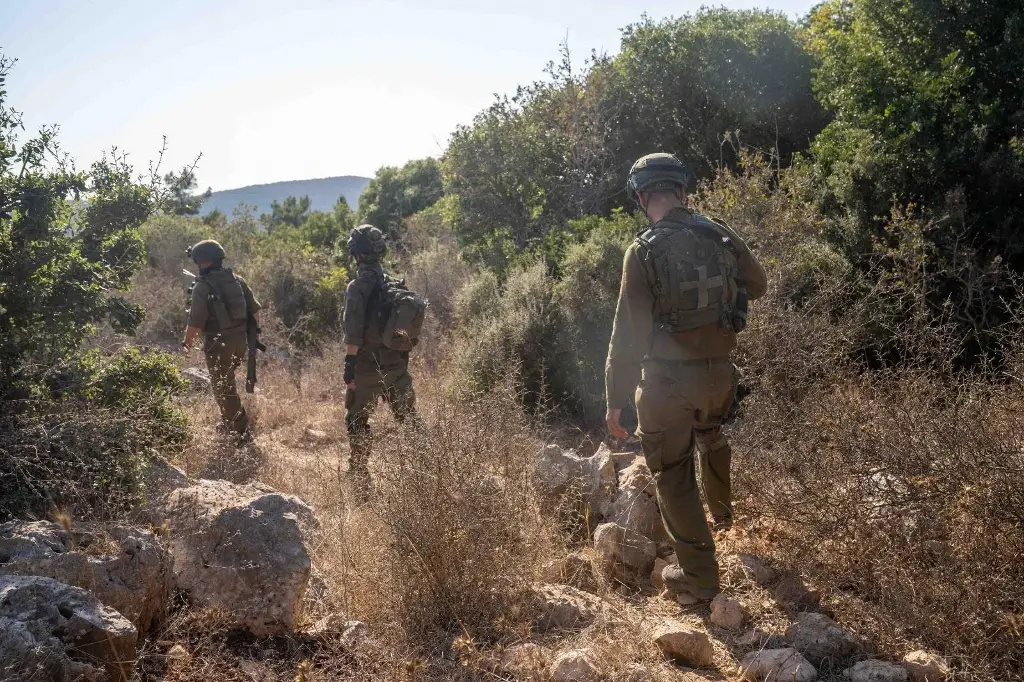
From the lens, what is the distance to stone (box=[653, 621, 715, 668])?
3.00 metres

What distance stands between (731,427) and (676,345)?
1499 millimetres

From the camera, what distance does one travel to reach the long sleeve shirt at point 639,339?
355 centimetres

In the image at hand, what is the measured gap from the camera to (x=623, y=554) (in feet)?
12.8

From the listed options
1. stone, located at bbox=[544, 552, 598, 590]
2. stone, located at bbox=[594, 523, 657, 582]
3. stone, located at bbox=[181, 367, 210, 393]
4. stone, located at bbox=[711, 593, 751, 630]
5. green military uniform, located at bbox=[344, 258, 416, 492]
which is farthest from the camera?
stone, located at bbox=[181, 367, 210, 393]

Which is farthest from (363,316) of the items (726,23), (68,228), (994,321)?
(726,23)

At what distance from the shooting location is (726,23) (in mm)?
13461

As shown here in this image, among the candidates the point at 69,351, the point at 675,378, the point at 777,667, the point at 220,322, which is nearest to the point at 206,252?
the point at 220,322

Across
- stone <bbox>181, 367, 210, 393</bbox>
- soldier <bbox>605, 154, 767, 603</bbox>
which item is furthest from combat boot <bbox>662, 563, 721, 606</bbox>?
stone <bbox>181, 367, 210, 393</bbox>

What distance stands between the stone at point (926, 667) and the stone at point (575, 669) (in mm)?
1061

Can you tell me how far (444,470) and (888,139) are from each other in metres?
5.49

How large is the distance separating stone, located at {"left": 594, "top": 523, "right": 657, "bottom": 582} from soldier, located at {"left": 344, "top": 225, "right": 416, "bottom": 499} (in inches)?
79.0

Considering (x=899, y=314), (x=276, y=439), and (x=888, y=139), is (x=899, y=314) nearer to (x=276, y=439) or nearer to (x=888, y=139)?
(x=888, y=139)

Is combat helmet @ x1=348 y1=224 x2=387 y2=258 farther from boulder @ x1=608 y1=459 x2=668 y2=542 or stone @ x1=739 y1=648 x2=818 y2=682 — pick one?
stone @ x1=739 y1=648 x2=818 y2=682

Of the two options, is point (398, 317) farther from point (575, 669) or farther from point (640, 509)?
point (575, 669)
